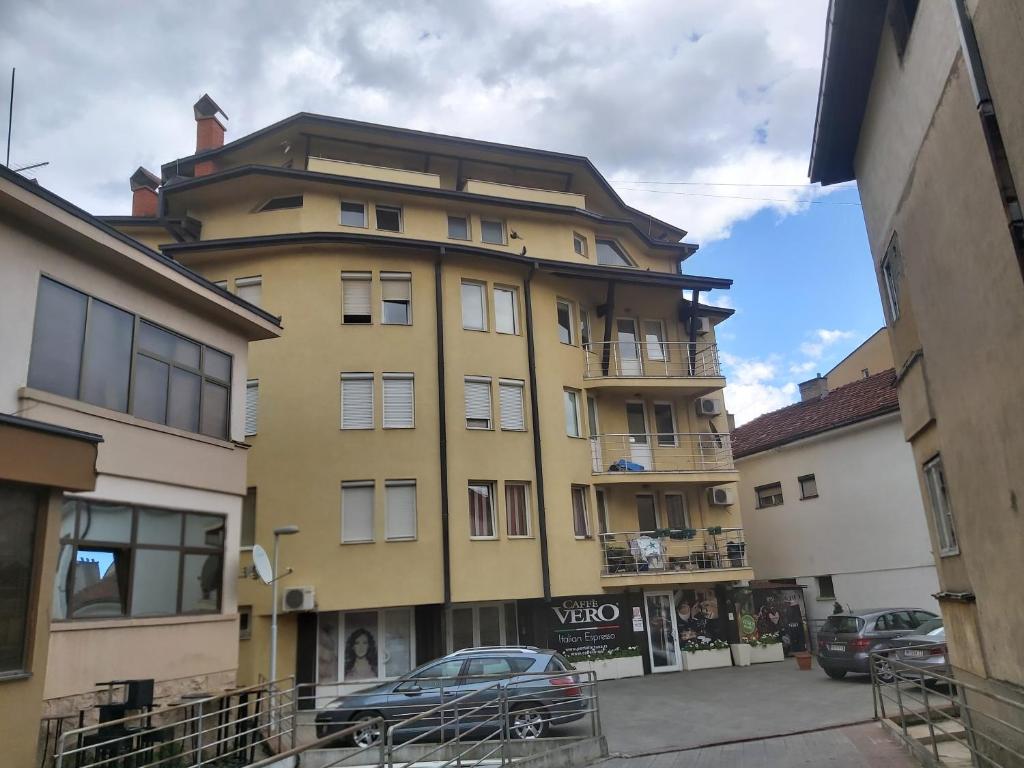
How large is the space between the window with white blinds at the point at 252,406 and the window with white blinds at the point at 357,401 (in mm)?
2129

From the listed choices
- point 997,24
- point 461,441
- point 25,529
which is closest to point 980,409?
point 997,24

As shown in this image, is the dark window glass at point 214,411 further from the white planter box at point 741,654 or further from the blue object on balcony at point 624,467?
the white planter box at point 741,654

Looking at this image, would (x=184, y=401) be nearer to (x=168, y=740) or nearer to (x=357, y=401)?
(x=168, y=740)

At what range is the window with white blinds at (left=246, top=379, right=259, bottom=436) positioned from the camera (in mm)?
19641

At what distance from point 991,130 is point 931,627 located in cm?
1304

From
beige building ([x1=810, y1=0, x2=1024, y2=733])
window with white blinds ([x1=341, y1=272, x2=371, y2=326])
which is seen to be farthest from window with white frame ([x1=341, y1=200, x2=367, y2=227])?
beige building ([x1=810, y1=0, x2=1024, y2=733])

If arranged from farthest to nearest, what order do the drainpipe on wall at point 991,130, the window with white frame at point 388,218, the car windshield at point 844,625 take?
1. the window with white frame at point 388,218
2. the car windshield at point 844,625
3. the drainpipe on wall at point 991,130

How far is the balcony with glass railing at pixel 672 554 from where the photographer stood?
21.4 metres

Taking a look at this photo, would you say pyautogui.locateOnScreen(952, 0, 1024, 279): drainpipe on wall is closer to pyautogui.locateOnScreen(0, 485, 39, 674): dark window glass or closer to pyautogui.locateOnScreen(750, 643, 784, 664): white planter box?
pyautogui.locateOnScreen(0, 485, 39, 674): dark window glass

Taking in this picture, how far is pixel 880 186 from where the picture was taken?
11.1 m

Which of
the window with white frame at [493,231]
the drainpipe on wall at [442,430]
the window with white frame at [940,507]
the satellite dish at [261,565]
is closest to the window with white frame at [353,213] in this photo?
the drainpipe on wall at [442,430]

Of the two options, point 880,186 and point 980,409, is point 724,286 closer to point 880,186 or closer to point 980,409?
point 880,186

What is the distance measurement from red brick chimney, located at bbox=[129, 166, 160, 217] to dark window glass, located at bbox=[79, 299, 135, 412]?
14699 mm

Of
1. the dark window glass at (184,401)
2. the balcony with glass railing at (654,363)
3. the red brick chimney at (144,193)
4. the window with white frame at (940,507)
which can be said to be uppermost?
the red brick chimney at (144,193)
